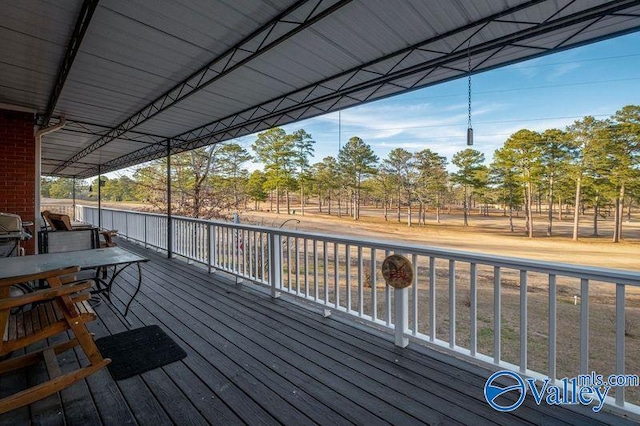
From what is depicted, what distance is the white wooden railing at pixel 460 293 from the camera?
1963 millimetres

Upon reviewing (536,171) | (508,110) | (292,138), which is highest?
(508,110)

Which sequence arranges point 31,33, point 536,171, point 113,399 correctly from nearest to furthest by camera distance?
1. point 113,399
2. point 31,33
3. point 536,171

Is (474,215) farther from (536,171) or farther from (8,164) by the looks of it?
(8,164)

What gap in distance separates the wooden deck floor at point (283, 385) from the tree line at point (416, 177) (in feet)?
39.1

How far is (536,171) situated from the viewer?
97.2ft

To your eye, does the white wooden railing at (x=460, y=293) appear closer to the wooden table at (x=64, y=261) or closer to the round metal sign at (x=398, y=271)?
the round metal sign at (x=398, y=271)

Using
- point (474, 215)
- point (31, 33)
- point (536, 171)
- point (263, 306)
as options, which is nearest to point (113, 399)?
point (263, 306)

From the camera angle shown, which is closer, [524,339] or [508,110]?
[524,339]

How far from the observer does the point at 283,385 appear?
6.87 feet

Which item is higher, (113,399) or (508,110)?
(508,110)

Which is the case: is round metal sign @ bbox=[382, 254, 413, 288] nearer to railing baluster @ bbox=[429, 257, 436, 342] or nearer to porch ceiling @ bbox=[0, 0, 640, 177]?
railing baluster @ bbox=[429, 257, 436, 342]

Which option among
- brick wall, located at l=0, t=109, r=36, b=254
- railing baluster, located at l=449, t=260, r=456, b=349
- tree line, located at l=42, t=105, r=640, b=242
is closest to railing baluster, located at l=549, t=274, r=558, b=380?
railing baluster, located at l=449, t=260, r=456, b=349

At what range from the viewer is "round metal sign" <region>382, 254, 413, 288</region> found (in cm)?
258

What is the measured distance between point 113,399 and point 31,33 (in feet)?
12.1
